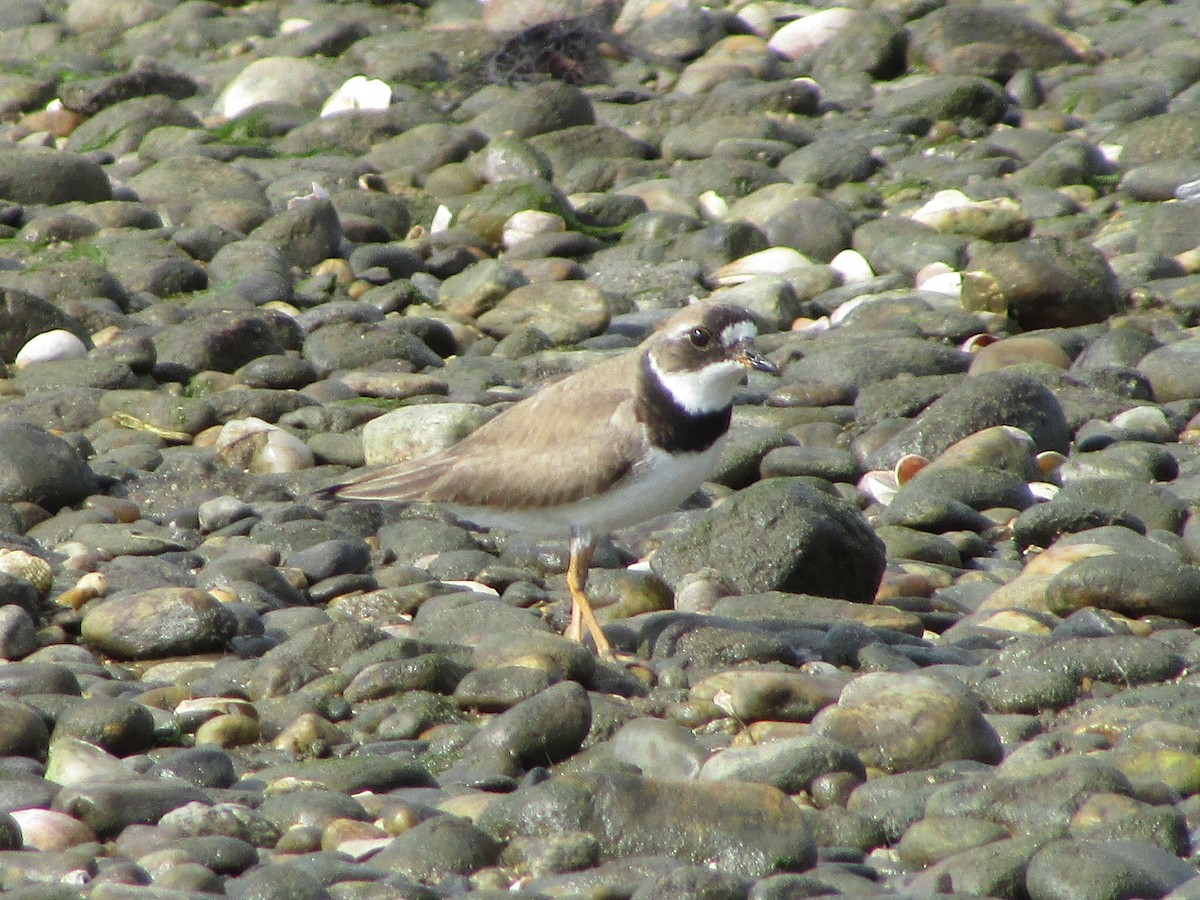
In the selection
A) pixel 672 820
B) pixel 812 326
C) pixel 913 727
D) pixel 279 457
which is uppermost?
pixel 672 820

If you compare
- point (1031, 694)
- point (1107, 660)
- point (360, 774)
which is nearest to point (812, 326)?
point (1107, 660)

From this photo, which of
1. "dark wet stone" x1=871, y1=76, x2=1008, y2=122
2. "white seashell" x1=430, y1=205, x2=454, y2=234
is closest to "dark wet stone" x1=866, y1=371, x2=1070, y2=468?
"white seashell" x1=430, y1=205, x2=454, y2=234

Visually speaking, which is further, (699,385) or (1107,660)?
(699,385)

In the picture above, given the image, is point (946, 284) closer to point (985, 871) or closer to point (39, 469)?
point (39, 469)

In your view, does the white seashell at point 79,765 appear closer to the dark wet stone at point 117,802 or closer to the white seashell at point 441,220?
the dark wet stone at point 117,802

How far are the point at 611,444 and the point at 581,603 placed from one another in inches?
26.6

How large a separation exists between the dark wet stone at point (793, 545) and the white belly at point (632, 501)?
0.43m

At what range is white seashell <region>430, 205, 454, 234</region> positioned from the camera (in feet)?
43.0

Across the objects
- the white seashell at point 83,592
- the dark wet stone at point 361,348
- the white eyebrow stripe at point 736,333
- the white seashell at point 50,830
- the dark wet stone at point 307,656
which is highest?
the white eyebrow stripe at point 736,333

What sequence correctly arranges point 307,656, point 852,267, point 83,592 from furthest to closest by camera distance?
1. point 852,267
2. point 83,592
3. point 307,656

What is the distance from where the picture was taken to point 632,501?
253 inches

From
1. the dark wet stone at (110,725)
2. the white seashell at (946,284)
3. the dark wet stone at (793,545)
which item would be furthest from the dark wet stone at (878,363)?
the dark wet stone at (110,725)

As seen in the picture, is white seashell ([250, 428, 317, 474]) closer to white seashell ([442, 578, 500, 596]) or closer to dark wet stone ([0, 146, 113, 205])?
white seashell ([442, 578, 500, 596])

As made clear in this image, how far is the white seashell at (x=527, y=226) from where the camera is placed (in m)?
12.7
